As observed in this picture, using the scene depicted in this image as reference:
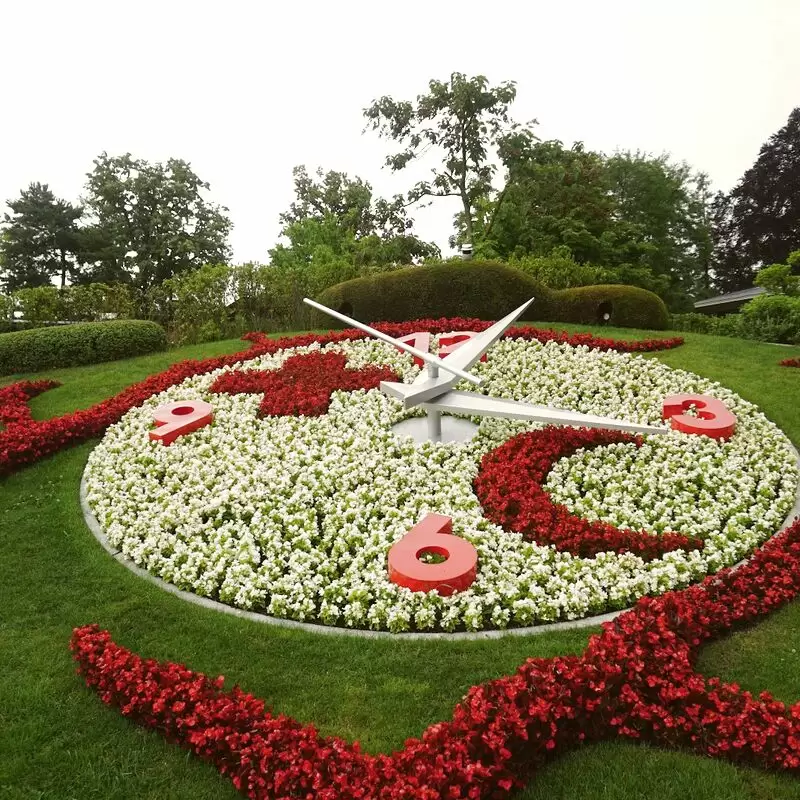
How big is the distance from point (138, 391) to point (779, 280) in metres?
11.9

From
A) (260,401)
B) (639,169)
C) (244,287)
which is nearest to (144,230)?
(244,287)

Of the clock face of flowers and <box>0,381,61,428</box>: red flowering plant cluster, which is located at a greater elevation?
<box>0,381,61,428</box>: red flowering plant cluster

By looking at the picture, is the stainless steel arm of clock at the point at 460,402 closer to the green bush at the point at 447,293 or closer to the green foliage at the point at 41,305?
the green bush at the point at 447,293

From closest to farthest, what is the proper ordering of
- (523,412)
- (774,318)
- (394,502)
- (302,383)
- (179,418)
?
1. (394,502)
2. (523,412)
3. (179,418)
4. (302,383)
5. (774,318)

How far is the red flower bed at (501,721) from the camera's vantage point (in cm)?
265

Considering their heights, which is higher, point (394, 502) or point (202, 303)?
point (202, 303)

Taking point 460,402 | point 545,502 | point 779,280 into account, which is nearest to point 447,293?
point 779,280

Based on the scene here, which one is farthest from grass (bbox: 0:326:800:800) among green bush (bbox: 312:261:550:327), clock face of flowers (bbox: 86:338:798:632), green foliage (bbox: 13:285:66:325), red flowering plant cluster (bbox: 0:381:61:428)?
green foliage (bbox: 13:285:66:325)

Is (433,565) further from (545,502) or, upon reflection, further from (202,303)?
(202,303)

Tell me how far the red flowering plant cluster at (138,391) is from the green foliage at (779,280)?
9.03ft

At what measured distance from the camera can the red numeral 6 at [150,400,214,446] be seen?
6.90 metres

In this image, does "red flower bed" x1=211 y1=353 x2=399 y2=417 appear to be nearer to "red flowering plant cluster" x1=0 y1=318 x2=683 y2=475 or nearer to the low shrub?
"red flowering plant cluster" x1=0 y1=318 x2=683 y2=475

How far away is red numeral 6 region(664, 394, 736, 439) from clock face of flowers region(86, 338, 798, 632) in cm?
10

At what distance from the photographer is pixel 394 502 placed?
537cm
